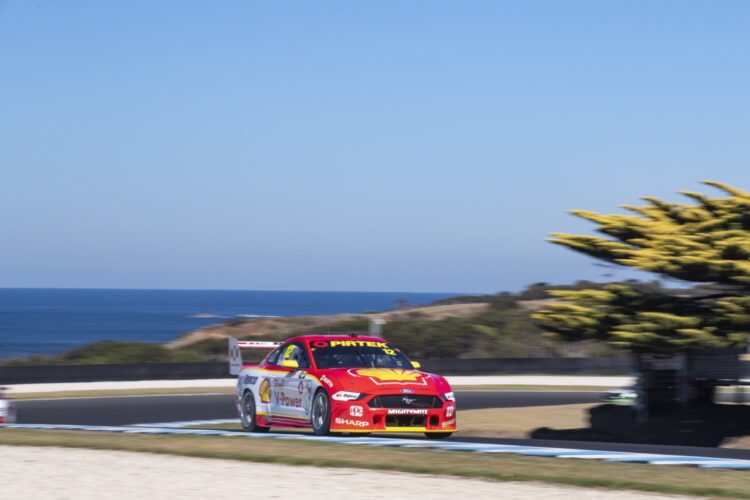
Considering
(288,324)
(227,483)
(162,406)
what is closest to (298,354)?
(227,483)

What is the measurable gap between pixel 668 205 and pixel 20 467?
1215cm

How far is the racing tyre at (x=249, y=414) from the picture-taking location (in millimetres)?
Result: 16422

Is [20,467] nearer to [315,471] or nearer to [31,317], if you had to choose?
[315,471]

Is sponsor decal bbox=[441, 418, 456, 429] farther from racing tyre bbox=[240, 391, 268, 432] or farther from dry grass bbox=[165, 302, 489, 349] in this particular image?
dry grass bbox=[165, 302, 489, 349]

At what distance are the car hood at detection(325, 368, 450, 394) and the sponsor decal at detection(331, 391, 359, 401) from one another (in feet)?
0.17

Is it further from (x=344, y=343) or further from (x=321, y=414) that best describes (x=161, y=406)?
(x=321, y=414)

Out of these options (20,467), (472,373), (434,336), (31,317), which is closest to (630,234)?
(20,467)

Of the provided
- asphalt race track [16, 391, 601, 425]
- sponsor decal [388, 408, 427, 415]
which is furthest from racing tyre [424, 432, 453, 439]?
asphalt race track [16, 391, 601, 425]

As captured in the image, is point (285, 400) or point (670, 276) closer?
point (285, 400)

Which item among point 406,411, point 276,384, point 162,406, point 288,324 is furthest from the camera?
point 288,324

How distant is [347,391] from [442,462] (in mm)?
3362

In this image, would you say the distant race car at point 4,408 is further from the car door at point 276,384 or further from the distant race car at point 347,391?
the car door at point 276,384

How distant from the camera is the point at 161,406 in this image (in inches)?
1015

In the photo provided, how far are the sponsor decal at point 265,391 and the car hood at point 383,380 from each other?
1583mm
